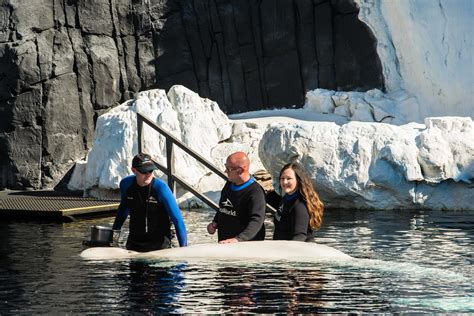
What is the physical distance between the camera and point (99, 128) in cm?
1984

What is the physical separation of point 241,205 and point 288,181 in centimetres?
55

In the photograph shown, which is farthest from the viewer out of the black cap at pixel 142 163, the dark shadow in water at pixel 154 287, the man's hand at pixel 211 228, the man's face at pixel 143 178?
the man's hand at pixel 211 228

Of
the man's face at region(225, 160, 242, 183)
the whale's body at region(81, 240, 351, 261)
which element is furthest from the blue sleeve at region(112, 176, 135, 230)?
the man's face at region(225, 160, 242, 183)

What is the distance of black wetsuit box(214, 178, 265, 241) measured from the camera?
9.21 metres

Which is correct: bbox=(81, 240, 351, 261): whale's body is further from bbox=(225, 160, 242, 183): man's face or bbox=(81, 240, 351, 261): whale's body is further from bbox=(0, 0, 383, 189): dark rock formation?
bbox=(0, 0, 383, 189): dark rock formation

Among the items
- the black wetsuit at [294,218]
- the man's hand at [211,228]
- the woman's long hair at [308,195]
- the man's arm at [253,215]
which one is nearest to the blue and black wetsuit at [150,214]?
the man's hand at [211,228]

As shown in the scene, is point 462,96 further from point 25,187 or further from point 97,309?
point 97,309

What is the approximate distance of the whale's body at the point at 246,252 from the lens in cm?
920

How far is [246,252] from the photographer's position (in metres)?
9.34

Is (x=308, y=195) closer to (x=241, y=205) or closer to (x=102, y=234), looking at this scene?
(x=241, y=205)

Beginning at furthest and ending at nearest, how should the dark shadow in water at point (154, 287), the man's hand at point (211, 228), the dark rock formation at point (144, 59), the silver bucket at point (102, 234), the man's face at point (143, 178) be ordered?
the dark rock formation at point (144, 59) < the silver bucket at point (102, 234) < the man's hand at point (211, 228) < the man's face at point (143, 178) < the dark shadow in water at point (154, 287)

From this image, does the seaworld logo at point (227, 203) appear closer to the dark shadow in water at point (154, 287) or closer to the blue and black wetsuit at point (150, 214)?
the blue and black wetsuit at point (150, 214)

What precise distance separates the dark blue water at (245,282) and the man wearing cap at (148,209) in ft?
0.69

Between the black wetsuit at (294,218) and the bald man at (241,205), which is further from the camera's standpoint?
the bald man at (241,205)
